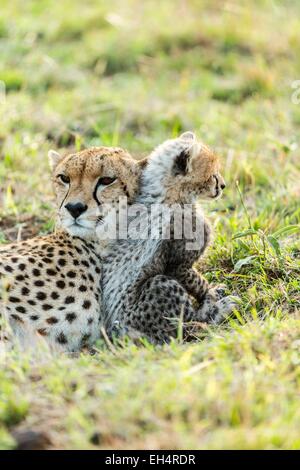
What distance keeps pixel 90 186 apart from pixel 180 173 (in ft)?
1.39

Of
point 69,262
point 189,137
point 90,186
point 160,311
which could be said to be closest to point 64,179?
point 90,186

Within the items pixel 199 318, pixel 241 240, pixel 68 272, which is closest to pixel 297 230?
pixel 241 240

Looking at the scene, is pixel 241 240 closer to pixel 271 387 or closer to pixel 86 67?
pixel 271 387

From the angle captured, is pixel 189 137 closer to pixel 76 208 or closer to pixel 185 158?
pixel 185 158

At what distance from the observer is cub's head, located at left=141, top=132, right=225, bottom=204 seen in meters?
4.30

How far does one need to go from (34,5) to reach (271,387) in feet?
23.4

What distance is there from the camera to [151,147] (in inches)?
251

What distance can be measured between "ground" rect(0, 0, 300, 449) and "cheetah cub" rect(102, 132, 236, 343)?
0.19 m

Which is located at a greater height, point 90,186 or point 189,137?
point 189,137

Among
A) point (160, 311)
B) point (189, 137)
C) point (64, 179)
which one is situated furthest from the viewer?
point (189, 137)

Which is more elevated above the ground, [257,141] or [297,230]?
[257,141]

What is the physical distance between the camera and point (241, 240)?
4648 millimetres

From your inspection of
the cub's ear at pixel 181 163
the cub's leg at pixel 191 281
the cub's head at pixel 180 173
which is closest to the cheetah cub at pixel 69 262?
the cub's head at pixel 180 173
